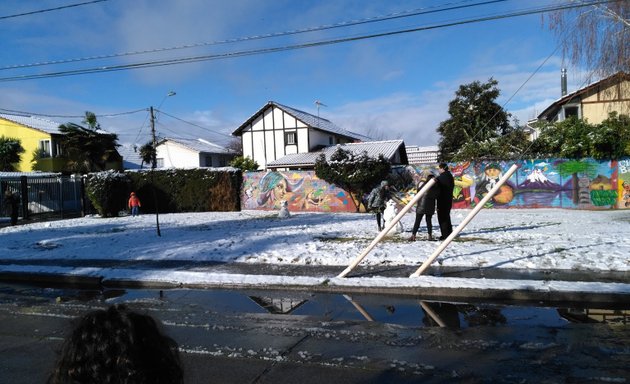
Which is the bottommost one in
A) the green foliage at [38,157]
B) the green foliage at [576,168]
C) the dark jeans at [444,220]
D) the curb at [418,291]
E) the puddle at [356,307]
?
the puddle at [356,307]

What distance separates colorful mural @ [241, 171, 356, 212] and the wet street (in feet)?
50.1

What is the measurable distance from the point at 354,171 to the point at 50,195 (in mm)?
15649

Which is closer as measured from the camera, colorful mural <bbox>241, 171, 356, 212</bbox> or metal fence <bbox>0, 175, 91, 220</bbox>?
colorful mural <bbox>241, 171, 356, 212</bbox>

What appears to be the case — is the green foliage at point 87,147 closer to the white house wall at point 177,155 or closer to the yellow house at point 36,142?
the yellow house at point 36,142

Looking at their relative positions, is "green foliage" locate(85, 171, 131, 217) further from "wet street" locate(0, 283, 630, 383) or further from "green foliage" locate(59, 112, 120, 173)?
"wet street" locate(0, 283, 630, 383)

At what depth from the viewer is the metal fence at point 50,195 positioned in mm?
24094

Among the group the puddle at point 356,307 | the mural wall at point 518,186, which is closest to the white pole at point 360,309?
the puddle at point 356,307

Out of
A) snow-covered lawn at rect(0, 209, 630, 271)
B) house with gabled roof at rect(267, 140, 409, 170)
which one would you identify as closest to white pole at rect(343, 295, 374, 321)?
snow-covered lawn at rect(0, 209, 630, 271)

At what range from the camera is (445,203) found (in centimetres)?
1120

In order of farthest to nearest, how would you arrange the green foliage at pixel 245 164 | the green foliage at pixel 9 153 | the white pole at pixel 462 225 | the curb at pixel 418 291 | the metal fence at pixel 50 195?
the green foliage at pixel 9 153, the green foliage at pixel 245 164, the metal fence at pixel 50 195, the white pole at pixel 462 225, the curb at pixel 418 291

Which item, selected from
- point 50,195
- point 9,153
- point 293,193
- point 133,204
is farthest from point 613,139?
point 9,153

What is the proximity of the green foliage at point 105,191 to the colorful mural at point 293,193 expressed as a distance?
609 cm

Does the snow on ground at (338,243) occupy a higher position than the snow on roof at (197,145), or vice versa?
the snow on roof at (197,145)

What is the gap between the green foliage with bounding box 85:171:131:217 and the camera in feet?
74.6
